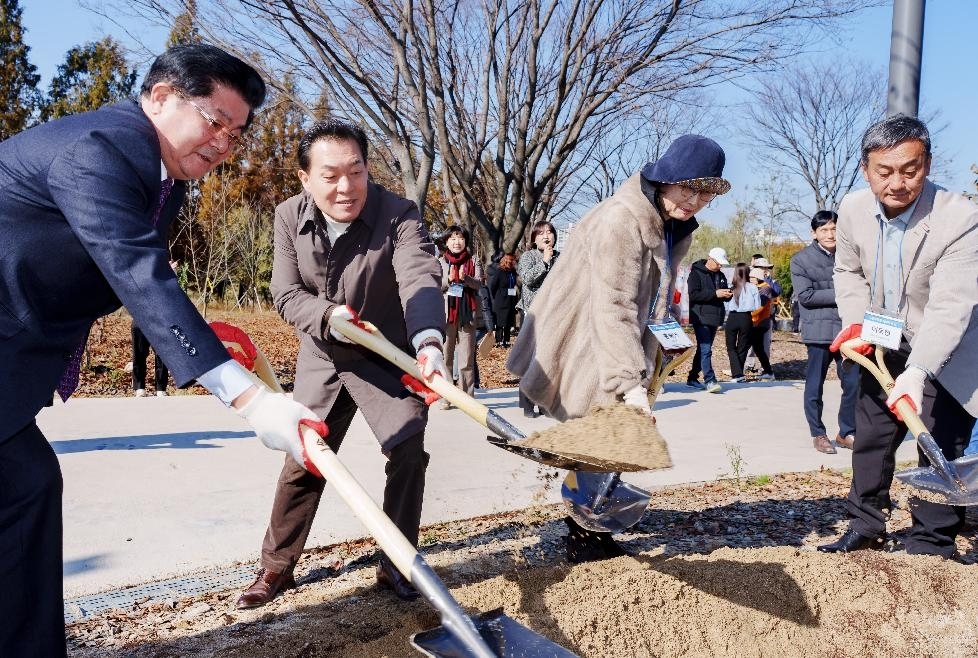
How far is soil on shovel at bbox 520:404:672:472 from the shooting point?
2.41 meters

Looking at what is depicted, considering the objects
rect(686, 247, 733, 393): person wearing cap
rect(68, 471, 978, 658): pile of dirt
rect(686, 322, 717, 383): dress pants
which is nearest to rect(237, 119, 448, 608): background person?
rect(68, 471, 978, 658): pile of dirt

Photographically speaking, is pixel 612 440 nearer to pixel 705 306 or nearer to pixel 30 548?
pixel 30 548

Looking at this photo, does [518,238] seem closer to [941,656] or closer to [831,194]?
[941,656]

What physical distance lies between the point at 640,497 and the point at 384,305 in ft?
4.53

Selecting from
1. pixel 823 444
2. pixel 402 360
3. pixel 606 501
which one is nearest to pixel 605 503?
pixel 606 501

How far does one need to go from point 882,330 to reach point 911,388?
345 mm

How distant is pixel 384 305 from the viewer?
3.42 metres

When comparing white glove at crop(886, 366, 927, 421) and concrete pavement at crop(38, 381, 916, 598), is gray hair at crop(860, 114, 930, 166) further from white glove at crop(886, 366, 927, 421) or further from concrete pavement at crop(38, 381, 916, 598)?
concrete pavement at crop(38, 381, 916, 598)

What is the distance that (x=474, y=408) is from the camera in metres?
2.77

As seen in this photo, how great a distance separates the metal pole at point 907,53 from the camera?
531cm

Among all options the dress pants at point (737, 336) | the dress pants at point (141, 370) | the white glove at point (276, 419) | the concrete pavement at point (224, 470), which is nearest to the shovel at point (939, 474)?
the concrete pavement at point (224, 470)

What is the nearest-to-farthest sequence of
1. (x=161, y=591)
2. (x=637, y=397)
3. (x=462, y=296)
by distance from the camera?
(x=637, y=397), (x=161, y=591), (x=462, y=296)

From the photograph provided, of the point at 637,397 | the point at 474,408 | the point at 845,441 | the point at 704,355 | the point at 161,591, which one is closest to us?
the point at 474,408

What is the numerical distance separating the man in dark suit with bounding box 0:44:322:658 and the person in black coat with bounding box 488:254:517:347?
1163 cm
